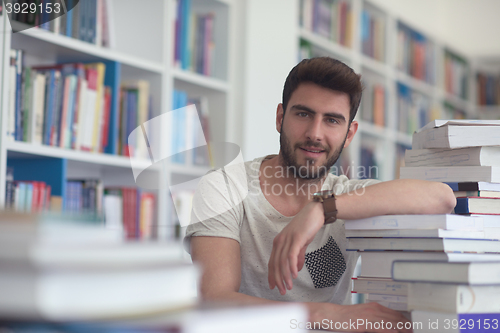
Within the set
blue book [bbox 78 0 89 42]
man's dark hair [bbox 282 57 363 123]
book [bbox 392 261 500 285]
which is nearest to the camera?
book [bbox 392 261 500 285]

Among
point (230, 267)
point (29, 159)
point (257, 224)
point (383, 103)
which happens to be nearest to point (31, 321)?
point (230, 267)

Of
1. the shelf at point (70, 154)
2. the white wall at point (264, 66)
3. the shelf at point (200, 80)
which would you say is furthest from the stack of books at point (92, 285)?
the white wall at point (264, 66)

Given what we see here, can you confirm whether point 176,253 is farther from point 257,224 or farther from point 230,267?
point 257,224

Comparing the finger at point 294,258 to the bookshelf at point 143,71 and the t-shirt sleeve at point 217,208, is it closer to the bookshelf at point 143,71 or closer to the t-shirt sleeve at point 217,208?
the t-shirt sleeve at point 217,208

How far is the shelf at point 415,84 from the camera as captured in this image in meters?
3.81

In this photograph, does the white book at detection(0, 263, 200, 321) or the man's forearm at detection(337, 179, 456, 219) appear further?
the man's forearm at detection(337, 179, 456, 219)

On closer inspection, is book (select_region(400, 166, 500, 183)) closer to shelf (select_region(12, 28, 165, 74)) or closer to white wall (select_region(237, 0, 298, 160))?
shelf (select_region(12, 28, 165, 74))

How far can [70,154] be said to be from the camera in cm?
191

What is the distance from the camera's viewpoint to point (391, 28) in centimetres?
369

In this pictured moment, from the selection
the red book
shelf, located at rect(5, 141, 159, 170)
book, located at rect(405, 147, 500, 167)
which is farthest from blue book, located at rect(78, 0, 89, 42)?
book, located at rect(405, 147, 500, 167)

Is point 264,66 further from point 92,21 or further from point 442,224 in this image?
point 442,224

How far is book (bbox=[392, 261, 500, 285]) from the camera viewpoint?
0.72 metres

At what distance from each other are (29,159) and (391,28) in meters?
2.71

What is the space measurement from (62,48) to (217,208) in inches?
42.5
